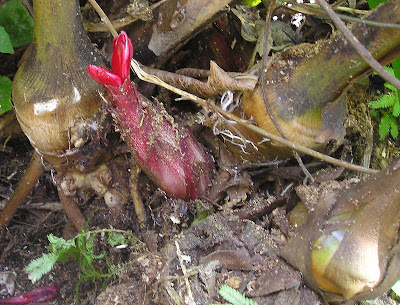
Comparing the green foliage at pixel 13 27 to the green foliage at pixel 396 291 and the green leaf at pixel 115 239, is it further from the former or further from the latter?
the green foliage at pixel 396 291

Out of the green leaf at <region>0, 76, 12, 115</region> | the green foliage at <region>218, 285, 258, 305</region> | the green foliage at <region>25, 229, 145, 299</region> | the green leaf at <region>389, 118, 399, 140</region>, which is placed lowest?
the green foliage at <region>25, 229, 145, 299</region>

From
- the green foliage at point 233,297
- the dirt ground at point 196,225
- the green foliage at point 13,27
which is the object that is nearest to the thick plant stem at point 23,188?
the dirt ground at point 196,225

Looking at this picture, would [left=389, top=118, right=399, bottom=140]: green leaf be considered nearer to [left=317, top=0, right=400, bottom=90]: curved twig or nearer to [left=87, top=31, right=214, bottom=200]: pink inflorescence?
[left=317, top=0, right=400, bottom=90]: curved twig

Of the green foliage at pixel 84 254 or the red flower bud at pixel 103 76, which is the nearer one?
the red flower bud at pixel 103 76

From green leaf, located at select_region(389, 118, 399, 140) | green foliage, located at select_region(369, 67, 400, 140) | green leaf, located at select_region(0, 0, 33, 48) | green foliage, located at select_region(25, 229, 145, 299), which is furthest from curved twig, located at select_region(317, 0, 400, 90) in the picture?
green leaf, located at select_region(0, 0, 33, 48)

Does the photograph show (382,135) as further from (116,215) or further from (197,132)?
(116,215)

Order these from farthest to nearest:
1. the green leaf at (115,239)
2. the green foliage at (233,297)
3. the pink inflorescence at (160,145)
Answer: the green leaf at (115,239)
the pink inflorescence at (160,145)
the green foliage at (233,297)

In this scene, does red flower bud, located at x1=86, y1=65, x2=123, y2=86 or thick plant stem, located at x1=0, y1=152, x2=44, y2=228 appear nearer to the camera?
red flower bud, located at x1=86, y1=65, x2=123, y2=86
